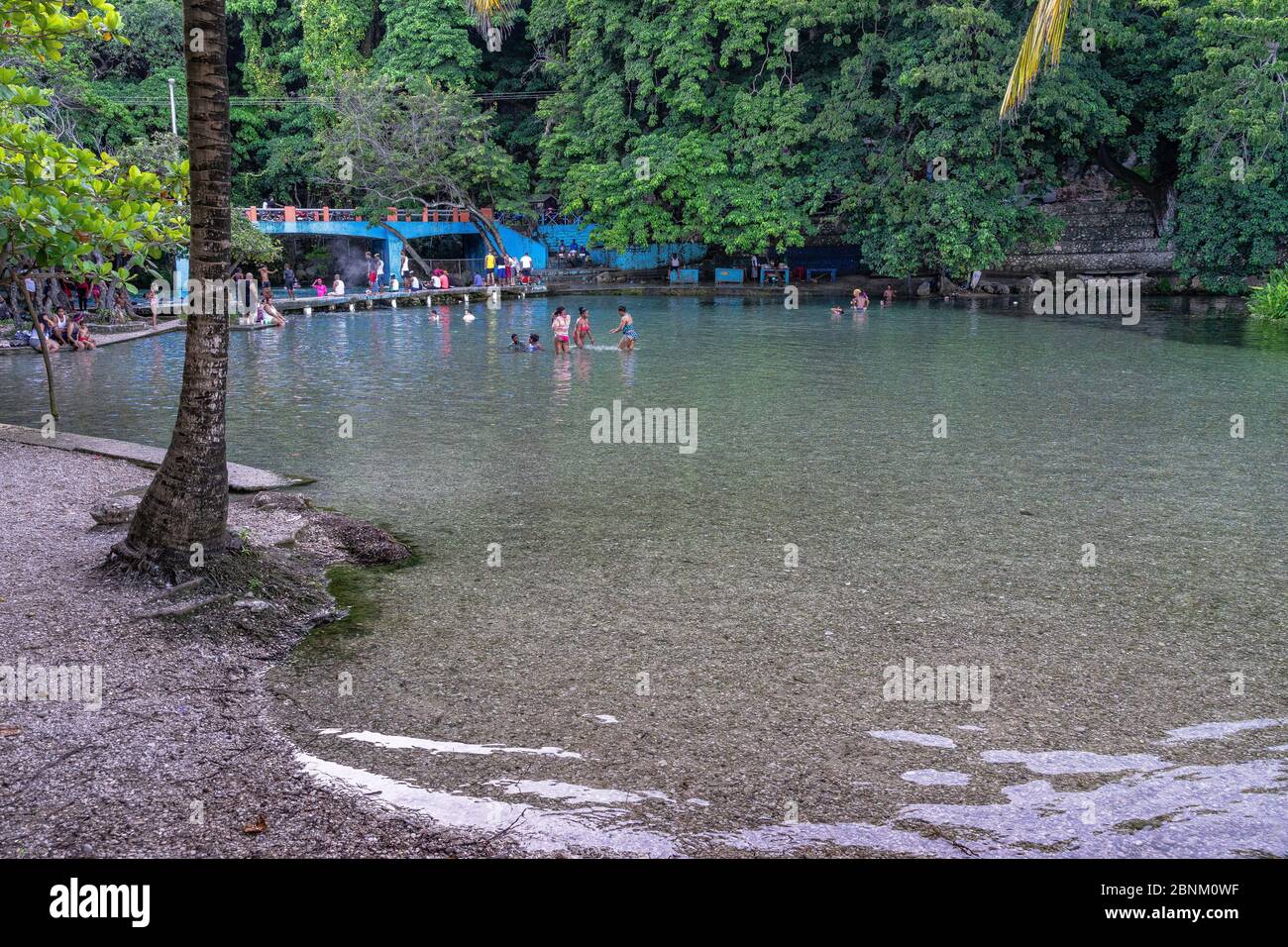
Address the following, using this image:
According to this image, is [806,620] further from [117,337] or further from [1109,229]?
[1109,229]

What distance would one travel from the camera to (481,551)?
30.3 ft

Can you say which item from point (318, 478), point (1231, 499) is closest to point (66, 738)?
point (318, 478)

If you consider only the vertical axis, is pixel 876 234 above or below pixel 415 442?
above

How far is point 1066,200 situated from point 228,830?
43.5m

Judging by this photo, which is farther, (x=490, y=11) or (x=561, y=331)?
(x=561, y=331)

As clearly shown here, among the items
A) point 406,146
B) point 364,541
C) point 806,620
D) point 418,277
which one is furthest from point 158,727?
point 418,277

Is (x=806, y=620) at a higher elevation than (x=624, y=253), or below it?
below

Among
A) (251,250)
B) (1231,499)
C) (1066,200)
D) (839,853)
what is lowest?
(839,853)

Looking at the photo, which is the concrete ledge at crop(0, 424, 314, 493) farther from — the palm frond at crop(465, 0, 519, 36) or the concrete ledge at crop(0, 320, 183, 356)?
the concrete ledge at crop(0, 320, 183, 356)

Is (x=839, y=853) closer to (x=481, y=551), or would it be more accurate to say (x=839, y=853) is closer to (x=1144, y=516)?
(x=481, y=551)

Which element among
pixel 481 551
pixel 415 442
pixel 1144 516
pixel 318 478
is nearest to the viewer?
pixel 481 551

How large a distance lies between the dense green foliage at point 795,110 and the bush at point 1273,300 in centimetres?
292

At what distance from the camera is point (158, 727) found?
5.73 meters

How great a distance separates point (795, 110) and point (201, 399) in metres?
35.5
